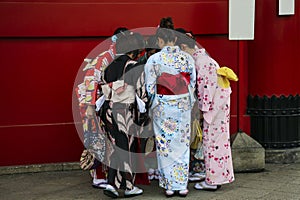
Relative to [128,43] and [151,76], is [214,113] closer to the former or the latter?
[151,76]

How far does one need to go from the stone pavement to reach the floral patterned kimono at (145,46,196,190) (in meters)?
0.34

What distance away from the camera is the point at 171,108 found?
20.5 feet

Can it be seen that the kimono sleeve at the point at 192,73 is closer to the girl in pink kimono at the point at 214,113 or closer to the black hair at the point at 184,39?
the girl in pink kimono at the point at 214,113

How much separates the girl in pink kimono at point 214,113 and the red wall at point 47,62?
1.21 metres

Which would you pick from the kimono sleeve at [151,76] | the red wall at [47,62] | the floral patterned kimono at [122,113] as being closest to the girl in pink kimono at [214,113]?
the kimono sleeve at [151,76]

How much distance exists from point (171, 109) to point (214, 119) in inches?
22.3

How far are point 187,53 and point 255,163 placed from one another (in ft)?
6.08

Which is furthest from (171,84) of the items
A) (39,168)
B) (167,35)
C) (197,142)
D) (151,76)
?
(39,168)

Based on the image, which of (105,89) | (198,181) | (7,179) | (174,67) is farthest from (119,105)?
(7,179)

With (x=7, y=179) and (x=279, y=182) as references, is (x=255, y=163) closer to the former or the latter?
(x=279, y=182)

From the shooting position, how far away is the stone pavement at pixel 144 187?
6.39m

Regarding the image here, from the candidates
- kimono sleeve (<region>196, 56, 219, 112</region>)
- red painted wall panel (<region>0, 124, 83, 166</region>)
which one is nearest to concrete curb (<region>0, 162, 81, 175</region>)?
red painted wall panel (<region>0, 124, 83, 166</region>)

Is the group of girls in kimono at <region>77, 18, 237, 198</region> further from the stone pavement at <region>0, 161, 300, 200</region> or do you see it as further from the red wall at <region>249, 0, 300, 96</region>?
the red wall at <region>249, 0, 300, 96</region>

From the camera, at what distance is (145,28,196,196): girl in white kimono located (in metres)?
6.25
